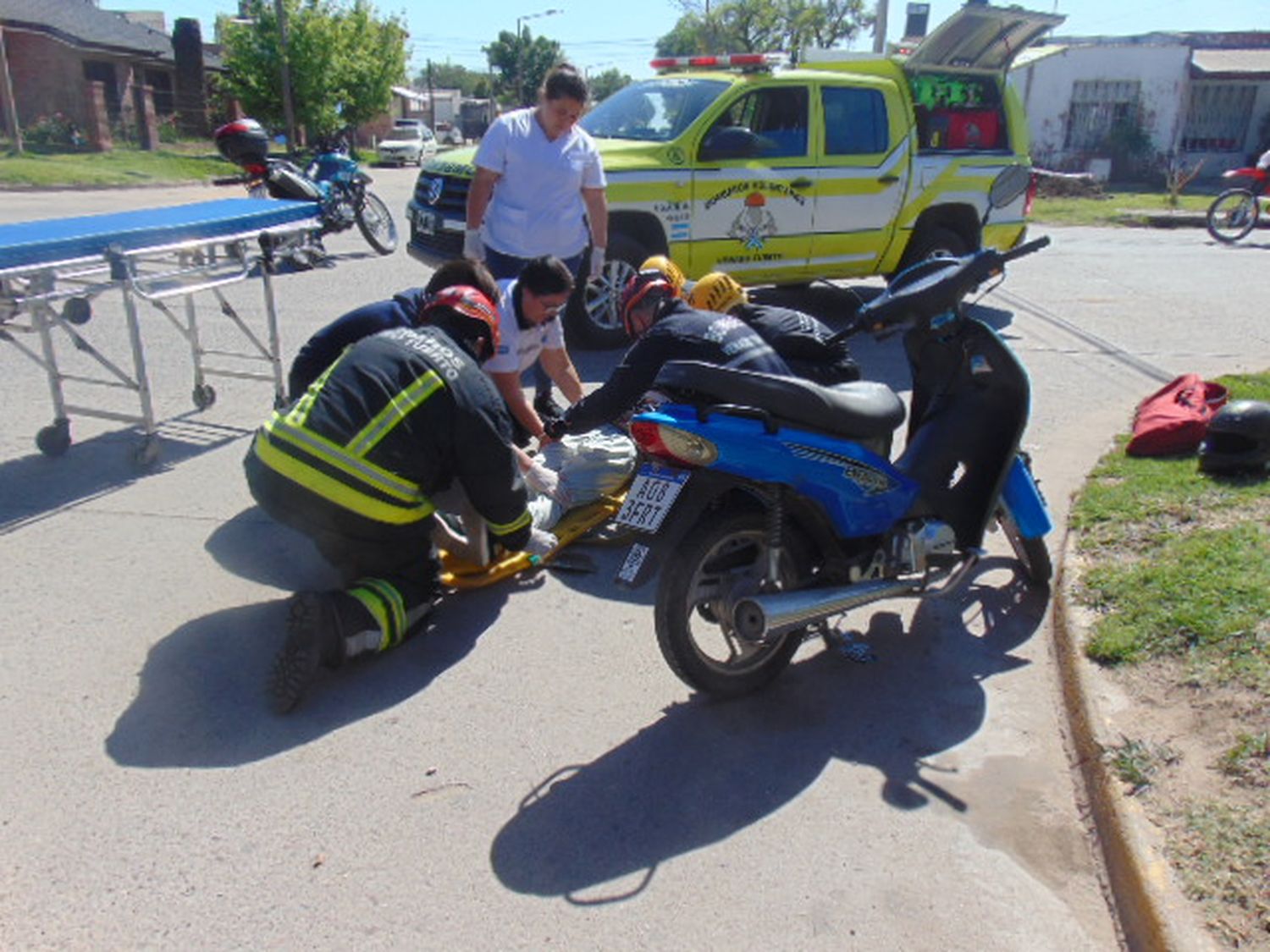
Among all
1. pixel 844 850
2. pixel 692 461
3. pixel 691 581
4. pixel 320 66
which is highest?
pixel 320 66

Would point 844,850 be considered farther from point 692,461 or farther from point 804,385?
point 804,385

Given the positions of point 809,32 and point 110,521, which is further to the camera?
point 809,32

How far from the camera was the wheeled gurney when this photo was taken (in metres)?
4.97

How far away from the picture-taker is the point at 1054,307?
35.5ft

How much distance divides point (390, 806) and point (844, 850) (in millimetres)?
1284

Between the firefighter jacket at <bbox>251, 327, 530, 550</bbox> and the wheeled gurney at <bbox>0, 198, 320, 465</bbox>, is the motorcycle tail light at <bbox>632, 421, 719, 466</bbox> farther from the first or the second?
the wheeled gurney at <bbox>0, 198, 320, 465</bbox>

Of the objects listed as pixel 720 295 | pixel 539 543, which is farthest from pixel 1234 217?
pixel 539 543

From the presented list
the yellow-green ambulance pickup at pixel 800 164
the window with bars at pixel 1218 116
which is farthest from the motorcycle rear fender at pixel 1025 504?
the window with bars at pixel 1218 116

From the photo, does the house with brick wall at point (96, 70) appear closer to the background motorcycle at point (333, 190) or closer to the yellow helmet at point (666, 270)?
the background motorcycle at point (333, 190)

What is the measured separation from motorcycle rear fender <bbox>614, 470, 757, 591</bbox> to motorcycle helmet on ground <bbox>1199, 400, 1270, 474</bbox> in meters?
3.03

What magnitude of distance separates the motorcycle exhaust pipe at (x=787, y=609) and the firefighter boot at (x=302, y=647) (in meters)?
1.34

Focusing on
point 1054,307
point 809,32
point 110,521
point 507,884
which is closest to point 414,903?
point 507,884

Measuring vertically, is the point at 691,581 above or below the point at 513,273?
below

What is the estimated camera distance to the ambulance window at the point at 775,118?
28.9 feet
